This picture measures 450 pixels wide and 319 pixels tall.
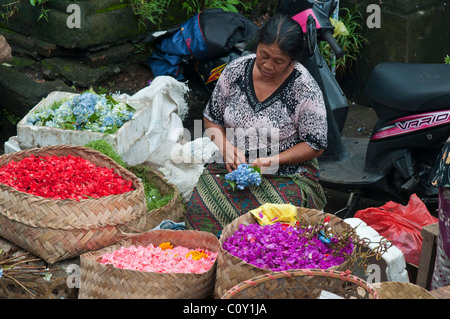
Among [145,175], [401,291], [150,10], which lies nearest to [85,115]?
[145,175]

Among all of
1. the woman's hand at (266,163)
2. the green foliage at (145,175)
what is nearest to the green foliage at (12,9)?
the green foliage at (145,175)

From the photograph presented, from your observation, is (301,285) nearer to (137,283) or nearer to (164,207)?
(137,283)

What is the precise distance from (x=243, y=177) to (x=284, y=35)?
31.1 inches

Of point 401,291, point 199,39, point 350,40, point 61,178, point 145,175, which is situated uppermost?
point 199,39

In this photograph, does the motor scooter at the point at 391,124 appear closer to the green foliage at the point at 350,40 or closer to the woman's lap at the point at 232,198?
the woman's lap at the point at 232,198

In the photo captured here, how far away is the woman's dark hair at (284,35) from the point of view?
3.37 metres

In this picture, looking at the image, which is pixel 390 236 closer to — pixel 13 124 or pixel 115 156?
pixel 115 156

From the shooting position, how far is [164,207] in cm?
351

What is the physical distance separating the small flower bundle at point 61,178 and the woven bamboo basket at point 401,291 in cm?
140

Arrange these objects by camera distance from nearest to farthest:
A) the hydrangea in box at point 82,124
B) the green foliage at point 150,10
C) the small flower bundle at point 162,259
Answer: the small flower bundle at point 162,259, the hydrangea in box at point 82,124, the green foliage at point 150,10

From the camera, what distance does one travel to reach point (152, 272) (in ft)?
8.69

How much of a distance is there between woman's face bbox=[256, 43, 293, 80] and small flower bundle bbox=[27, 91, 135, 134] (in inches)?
38.7

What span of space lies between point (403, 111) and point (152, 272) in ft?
7.16
